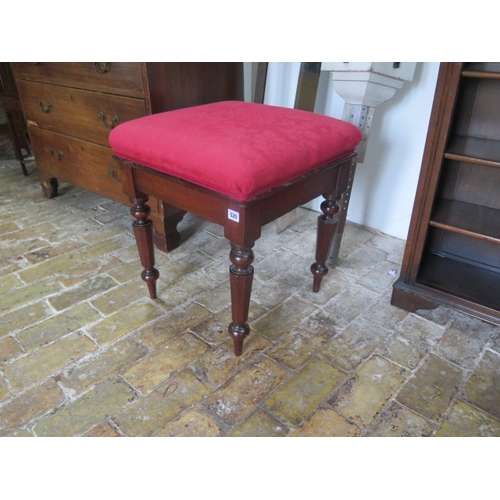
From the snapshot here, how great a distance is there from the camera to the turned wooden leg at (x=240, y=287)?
99 centimetres

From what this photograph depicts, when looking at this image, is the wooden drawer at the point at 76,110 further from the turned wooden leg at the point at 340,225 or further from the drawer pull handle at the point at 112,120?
the turned wooden leg at the point at 340,225

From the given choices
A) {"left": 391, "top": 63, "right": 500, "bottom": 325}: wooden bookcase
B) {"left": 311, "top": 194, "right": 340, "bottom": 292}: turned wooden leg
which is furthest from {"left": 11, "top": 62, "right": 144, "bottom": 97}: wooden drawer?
{"left": 391, "top": 63, "right": 500, "bottom": 325}: wooden bookcase

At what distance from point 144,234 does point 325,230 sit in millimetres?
606

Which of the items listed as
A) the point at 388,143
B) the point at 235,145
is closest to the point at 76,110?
the point at 235,145

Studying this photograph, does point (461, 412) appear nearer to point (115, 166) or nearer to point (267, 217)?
point (267, 217)

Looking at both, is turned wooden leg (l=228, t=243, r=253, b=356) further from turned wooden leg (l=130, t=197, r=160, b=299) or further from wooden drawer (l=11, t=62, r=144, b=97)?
wooden drawer (l=11, t=62, r=144, b=97)

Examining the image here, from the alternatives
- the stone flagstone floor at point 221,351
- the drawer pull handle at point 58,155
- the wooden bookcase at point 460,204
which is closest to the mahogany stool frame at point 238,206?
the stone flagstone floor at point 221,351

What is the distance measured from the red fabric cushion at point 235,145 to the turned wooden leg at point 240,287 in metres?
0.16

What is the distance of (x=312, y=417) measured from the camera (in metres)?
1.02

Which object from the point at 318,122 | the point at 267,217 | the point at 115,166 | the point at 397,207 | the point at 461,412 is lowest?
the point at 461,412

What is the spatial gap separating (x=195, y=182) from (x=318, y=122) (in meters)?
0.41

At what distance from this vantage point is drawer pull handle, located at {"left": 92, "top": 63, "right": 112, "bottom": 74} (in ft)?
4.75

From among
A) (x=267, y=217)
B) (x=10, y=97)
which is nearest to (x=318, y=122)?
(x=267, y=217)

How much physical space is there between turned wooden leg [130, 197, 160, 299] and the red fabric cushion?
0.17m
